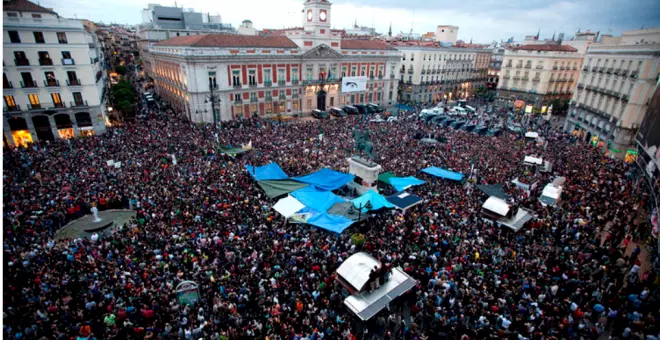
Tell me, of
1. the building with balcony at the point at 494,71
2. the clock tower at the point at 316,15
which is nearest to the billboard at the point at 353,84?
the clock tower at the point at 316,15

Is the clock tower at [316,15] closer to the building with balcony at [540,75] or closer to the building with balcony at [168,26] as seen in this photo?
the building with balcony at [540,75]

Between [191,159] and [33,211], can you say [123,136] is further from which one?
[33,211]

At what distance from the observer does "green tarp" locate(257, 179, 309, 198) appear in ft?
72.7

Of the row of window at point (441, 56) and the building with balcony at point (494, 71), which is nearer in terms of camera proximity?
the row of window at point (441, 56)

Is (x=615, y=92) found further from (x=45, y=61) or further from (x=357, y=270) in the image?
(x=45, y=61)

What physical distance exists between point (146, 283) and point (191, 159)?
14.8 m

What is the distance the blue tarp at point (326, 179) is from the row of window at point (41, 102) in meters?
28.1

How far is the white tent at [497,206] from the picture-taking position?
61.5 ft

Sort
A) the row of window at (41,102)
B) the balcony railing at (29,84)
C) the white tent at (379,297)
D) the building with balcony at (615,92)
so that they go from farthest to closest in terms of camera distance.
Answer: the balcony railing at (29,84) < the row of window at (41,102) < the building with balcony at (615,92) < the white tent at (379,297)

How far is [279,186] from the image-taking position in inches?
902

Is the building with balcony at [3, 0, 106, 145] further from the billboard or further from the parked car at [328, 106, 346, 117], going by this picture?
the billboard

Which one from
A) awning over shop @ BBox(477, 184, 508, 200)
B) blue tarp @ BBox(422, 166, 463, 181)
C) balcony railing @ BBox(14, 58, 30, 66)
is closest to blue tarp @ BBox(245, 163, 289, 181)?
blue tarp @ BBox(422, 166, 463, 181)

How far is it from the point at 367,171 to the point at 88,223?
58.4 ft

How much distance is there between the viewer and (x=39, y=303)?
12.8 metres
